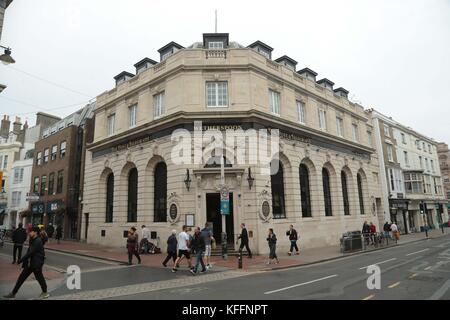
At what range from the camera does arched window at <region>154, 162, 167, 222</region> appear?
2025cm

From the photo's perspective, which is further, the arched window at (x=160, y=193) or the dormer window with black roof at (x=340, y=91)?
the dormer window with black roof at (x=340, y=91)

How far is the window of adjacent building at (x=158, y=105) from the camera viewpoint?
2139 centimetres

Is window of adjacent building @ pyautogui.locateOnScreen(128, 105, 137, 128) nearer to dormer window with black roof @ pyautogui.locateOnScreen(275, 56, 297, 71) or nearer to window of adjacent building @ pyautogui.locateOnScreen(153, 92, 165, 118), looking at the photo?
window of adjacent building @ pyautogui.locateOnScreen(153, 92, 165, 118)

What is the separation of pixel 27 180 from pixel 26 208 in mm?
3975

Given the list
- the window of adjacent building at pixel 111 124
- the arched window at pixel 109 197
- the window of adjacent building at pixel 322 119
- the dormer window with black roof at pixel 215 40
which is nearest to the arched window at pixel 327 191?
the window of adjacent building at pixel 322 119

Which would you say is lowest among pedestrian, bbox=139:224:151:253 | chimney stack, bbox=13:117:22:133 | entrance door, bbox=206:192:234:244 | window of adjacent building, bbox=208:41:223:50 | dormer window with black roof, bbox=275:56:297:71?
pedestrian, bbox=139:224:151:253

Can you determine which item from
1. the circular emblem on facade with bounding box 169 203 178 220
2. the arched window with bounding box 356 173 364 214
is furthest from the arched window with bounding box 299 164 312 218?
the circular emblem on facade with bounding box 169 203 178 220

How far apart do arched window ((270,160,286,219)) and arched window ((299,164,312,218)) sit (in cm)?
238

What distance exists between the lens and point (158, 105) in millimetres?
21703

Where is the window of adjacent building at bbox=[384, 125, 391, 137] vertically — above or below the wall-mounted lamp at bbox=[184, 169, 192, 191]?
above

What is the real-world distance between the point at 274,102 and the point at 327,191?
9.08 meters

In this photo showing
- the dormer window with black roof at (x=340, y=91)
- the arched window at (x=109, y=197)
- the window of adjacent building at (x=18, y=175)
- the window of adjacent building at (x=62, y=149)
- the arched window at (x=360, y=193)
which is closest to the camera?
the arched window at (x=109, y=197)

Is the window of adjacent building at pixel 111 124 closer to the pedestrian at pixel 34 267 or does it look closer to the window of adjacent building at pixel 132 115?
the window of adjacent building at pixel 132 115

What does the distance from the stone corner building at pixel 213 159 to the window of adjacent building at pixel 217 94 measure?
0.07 meters
